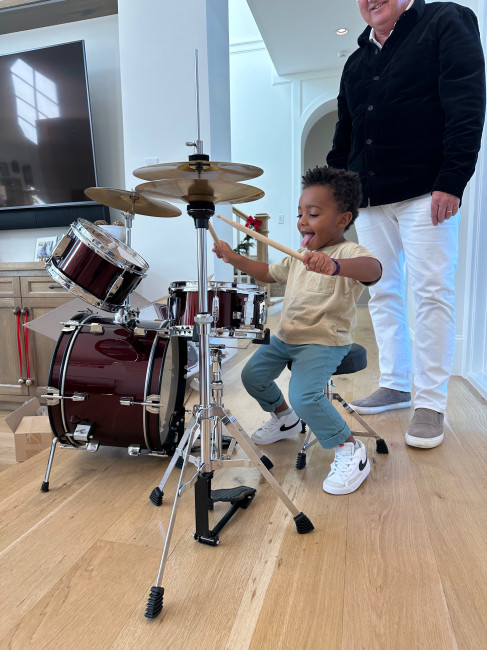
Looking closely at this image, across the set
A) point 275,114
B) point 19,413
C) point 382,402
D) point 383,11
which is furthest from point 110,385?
point 275,114

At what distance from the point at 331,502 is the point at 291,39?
15.7 ft

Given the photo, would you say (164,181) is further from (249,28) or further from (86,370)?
(249,28)

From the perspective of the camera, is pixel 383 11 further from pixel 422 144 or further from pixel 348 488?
pixel 348 488

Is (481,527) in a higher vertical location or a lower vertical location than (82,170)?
lower

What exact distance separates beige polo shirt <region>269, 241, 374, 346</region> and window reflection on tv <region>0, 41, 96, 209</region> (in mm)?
2189

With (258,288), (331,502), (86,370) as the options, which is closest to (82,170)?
(86,370)

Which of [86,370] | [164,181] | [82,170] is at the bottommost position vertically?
[86,370]

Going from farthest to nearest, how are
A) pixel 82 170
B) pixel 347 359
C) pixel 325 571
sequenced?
pixel 82 170, pixel 347 359, pixel 325 571

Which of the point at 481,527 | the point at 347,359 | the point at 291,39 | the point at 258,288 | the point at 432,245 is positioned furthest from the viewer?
the point at 291,39

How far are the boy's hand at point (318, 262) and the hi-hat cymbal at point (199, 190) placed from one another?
0.21 m

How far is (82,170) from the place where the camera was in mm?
3000

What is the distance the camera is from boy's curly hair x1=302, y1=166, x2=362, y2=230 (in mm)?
1256

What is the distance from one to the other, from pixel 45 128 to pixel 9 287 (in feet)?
3.55

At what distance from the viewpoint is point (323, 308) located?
50.9 inches
